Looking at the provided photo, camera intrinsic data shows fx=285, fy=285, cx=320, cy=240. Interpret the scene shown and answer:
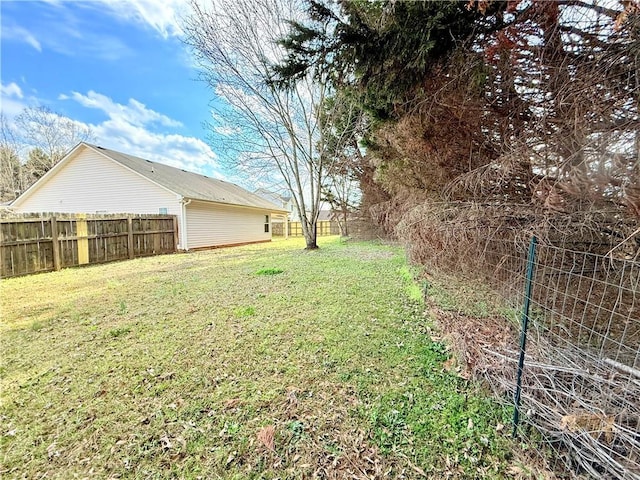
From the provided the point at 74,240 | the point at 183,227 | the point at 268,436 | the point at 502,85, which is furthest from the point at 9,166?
the point at 502,85

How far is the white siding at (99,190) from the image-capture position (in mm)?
11617

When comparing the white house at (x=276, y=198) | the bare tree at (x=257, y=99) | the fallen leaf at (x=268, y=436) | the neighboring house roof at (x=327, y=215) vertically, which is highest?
the bare tree at (x=257, y=99)

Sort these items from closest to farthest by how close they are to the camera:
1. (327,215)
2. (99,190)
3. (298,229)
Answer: (99,190) → (298,229) → (327,215)

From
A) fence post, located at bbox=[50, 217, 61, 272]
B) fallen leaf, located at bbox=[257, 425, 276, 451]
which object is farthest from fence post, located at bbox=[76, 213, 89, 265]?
fallen leaf, located at bbox=[257, 425, 276, 451]

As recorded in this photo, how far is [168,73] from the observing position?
29.7ft

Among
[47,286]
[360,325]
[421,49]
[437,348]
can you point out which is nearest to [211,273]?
[47,286]

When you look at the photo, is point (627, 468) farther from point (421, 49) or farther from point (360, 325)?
point (421, 49)

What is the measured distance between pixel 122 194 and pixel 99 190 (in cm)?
122

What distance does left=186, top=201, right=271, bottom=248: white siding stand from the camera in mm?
11898

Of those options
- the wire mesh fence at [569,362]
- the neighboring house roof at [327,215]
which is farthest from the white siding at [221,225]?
the wire mesh fence at [569,362]

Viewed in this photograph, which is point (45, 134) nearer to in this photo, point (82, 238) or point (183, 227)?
point (183, 227)

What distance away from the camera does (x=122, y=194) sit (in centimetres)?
1189

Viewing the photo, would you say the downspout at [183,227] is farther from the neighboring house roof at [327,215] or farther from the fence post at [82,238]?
the neighboring house roof at [327,215]

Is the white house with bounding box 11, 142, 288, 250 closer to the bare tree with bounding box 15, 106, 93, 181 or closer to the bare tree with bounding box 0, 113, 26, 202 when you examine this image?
the bare tree with bounding box 15, 106, 93, 181
